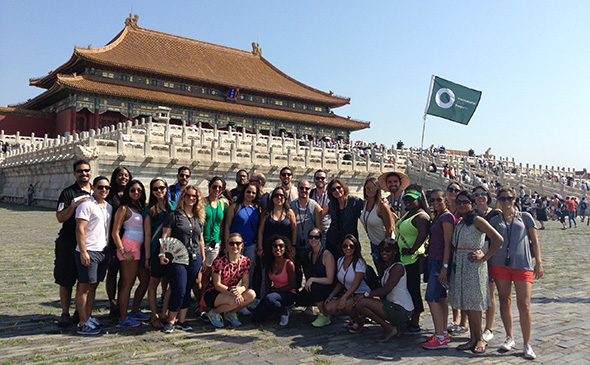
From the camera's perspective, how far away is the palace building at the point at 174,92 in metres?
32.0

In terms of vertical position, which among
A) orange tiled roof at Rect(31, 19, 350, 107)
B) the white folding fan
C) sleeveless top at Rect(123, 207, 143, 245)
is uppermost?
orange tiled roof at Rect(31, 19, 350, 107)

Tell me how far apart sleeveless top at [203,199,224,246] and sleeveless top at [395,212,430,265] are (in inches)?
79.5

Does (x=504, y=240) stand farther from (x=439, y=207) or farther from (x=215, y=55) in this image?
(x=215, y=55)

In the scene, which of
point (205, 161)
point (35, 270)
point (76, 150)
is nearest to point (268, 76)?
point (205, 161)

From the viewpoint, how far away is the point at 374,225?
210 inches

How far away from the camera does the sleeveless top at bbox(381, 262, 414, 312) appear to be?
4.83 meters

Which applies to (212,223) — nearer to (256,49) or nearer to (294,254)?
Answer: (294,254)

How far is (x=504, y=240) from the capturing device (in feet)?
14.9

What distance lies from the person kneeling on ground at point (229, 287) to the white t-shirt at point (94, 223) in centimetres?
118

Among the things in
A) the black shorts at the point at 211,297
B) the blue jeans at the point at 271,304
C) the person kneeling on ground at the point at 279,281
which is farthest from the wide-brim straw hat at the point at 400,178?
the black shorts at the point at 211,297

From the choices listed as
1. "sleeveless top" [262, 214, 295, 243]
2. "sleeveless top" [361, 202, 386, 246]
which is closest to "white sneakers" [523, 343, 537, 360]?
"sleeveless top" [361, 202, 386, 246]

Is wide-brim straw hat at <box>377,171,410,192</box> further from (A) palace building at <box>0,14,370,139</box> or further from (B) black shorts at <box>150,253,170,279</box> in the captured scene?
(A) palace building at <box>0,14,370,139</box>

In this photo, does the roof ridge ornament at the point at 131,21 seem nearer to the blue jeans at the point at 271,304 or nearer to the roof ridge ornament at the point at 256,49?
the roof ridge ornament at the point at 256,49

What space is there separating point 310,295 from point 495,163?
105 ft
